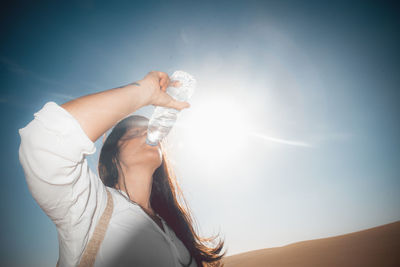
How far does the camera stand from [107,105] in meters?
0.54

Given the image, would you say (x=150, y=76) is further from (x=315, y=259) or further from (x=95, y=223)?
(x=315, y=259)

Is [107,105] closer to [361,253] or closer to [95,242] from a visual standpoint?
[95,242]

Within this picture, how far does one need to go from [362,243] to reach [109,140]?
762 inches

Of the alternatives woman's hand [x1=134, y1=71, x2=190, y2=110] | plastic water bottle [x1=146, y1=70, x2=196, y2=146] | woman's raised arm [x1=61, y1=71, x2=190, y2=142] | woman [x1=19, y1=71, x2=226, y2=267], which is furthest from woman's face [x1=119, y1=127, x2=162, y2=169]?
woman's raised arm [x1=61, y1=71, x2=190, y2=142]

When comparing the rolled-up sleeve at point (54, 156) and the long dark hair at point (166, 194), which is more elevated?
the rolled-up sleeve at point (54, 156)

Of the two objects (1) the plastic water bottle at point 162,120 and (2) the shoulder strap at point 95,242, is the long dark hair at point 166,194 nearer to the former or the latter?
(1) the plastic water bottle at point 162,120

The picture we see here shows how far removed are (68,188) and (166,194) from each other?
1.78 meters

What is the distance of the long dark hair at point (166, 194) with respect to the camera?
176 centimetres

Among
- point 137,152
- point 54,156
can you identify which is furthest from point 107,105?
point 137,152

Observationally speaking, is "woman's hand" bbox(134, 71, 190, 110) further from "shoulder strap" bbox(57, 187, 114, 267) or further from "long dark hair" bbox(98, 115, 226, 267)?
"long dark hair" bbox(98, 115, 226, 267)

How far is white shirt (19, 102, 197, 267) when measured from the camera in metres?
0.45

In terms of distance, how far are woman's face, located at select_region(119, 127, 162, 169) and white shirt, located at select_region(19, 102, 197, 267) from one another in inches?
27.1

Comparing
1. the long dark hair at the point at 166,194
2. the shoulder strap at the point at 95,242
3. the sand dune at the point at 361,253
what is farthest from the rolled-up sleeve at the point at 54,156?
the sand dune at the point at 361,253

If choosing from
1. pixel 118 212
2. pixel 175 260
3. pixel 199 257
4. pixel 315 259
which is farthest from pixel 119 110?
pixel 315 259
